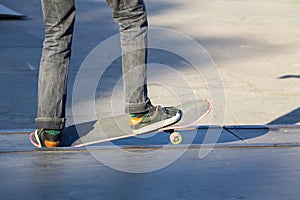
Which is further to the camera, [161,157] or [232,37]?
[232,37]

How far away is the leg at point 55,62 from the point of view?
166 inches

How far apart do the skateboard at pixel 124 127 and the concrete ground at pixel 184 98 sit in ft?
0.26

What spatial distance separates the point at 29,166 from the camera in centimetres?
418

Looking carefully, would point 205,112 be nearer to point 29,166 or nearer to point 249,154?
point 249,154

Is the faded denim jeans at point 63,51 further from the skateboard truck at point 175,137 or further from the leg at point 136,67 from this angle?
the skateboard truck at point 175,137

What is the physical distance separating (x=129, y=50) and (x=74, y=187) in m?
0.97

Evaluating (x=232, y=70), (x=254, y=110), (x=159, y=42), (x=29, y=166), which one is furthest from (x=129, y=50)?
(x=159, y=42)

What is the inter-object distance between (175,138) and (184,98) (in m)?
2.37

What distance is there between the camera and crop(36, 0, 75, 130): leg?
4223 mm

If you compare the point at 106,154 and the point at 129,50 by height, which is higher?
the point at 129,50

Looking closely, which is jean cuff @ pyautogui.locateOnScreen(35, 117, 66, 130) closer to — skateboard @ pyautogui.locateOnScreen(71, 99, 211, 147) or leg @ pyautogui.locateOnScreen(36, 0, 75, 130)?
leg @ pyautogui.locateOnScreen(36, 0, 75, 130)

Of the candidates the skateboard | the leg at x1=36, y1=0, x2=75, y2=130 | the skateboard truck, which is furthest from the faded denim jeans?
the skateboard truck

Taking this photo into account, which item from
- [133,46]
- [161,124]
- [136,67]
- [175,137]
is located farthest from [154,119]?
[133,46]

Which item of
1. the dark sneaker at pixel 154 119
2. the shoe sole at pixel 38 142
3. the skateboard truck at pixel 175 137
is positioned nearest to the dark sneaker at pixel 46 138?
the shoe sole at pixel 38 142
